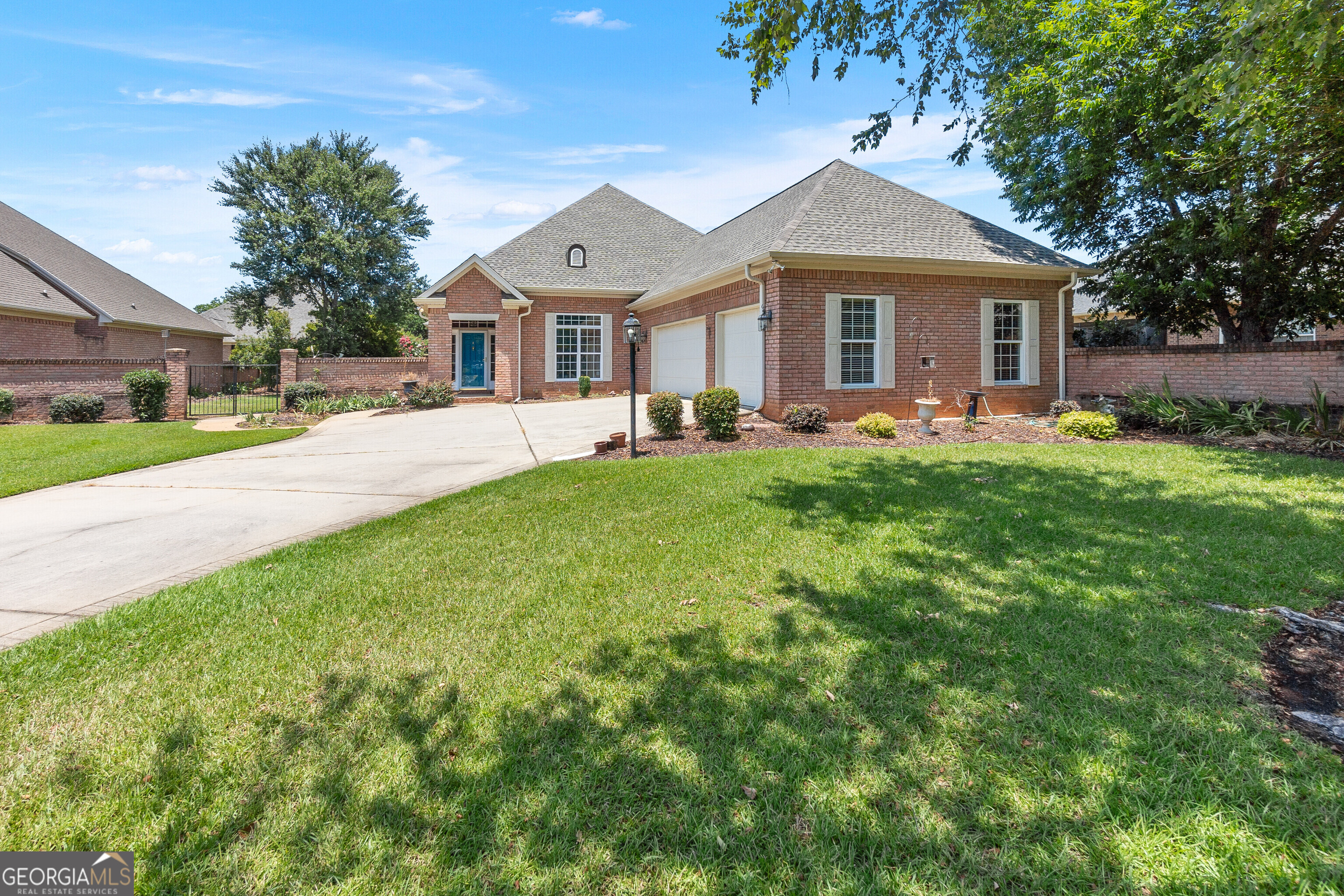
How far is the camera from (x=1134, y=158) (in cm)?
1445

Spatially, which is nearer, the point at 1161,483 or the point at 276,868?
the point at 276,868

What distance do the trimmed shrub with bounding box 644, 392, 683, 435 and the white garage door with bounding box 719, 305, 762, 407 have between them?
3.12m

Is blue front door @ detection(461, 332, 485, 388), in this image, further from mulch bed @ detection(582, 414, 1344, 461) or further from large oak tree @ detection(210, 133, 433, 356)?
mulch bed @ detection(582, 414, 1344, 461)

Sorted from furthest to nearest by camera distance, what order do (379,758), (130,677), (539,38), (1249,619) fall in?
(539,38) → (1249,619) → (130,677) → (379,758)

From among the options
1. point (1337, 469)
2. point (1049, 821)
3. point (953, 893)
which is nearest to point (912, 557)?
point (1049, 821)

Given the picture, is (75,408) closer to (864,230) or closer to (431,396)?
(431,396)

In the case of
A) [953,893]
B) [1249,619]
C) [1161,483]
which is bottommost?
[953,893]

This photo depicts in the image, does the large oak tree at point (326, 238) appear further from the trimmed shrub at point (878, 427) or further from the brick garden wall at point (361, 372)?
the trimmed shrub at point (878, 427)

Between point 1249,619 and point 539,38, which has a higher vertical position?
point 539,38

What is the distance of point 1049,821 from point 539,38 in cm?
1237

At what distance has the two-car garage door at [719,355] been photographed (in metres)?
14.1

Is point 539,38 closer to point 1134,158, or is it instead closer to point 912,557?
point 912,557

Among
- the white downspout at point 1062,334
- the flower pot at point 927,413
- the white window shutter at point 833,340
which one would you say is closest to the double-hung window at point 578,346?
the white window shutter at point 833,340

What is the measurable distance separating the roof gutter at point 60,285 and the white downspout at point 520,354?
1541 cm
